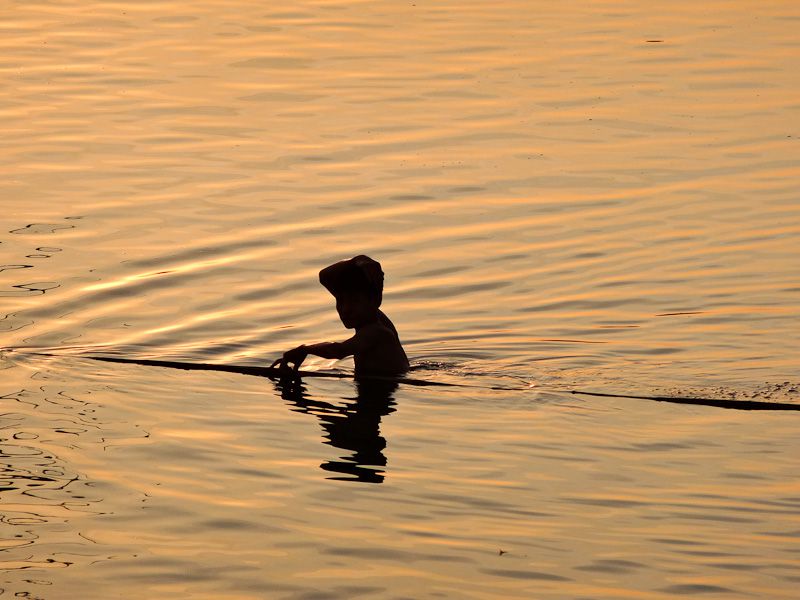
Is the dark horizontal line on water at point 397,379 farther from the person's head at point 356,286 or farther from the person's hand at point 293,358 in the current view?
the person's head at point 356,286

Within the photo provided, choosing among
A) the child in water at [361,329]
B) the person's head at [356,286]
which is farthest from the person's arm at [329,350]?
the person's head at [356,286]

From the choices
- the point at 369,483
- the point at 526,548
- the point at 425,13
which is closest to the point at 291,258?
the point at 369,483

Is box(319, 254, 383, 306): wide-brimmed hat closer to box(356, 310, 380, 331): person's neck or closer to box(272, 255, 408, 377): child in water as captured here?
box(272, 255, 408, 377): child in water

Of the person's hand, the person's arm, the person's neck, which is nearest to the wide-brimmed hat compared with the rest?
the person's neck

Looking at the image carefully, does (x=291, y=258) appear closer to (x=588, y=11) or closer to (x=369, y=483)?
(x=369, y=483)

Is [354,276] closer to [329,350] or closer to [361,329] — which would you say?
[361,329]

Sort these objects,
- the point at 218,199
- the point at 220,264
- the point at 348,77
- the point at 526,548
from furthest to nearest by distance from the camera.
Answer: the point at 348,77, the point at 218,199, the point at 220,264, the point at 526,548

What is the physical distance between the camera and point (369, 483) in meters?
9.66

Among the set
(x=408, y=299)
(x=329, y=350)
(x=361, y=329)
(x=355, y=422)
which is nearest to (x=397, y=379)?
(x=361, y=329)

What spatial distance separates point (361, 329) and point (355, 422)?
0.92m

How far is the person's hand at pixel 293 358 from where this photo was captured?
1150 centimetres

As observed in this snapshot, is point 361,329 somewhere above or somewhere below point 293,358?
above

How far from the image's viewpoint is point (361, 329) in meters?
11.7

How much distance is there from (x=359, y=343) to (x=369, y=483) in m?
2.11
